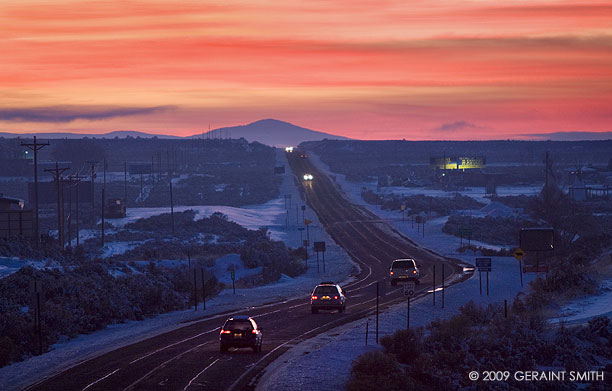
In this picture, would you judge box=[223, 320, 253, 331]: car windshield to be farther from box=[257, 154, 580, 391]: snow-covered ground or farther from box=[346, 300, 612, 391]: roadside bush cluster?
box=[346, 300, 612, 391]: roadside bush cluster

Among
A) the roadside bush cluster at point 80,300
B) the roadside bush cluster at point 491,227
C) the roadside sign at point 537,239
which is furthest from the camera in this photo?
the roadside bush cluster at point 491,227

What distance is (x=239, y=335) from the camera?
2994 centimetres

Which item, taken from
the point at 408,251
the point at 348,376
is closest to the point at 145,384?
the point at 348,376

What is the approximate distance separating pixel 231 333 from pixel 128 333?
850cm

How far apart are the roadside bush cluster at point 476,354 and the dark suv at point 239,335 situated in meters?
4.29

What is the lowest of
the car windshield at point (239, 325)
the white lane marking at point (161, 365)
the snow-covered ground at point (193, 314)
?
the snow-covered ground at point (193, 314)

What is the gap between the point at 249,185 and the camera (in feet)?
604

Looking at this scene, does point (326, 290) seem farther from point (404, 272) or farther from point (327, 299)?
point (404, 272)

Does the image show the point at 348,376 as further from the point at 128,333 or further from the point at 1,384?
the point at 128,333

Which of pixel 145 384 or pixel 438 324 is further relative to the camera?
pixel 438 324

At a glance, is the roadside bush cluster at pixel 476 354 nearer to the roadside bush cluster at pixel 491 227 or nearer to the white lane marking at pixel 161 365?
the white lane marking at pixel 161 365

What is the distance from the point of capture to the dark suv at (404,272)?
184ft

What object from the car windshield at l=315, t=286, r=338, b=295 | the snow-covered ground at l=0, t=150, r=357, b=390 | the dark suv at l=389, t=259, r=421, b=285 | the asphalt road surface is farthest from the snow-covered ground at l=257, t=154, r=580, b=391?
the snow-covered ground at l=0, t=150, r=357, b=390

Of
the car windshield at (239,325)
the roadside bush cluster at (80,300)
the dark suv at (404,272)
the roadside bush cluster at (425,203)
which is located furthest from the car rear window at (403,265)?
the roadside bush cluster at (425,203)
